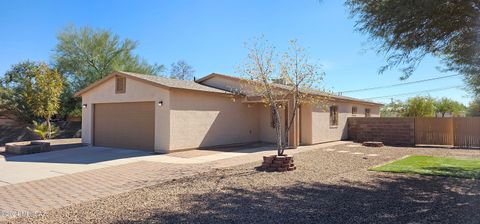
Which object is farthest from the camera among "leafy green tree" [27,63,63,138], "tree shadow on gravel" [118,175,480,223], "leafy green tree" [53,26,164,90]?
"leafy green tree" [53,26,164,90]

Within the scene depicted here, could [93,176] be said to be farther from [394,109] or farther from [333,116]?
[394,109]

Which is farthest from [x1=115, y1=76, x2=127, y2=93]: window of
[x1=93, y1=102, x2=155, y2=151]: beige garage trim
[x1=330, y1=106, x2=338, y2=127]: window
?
[x1=330, y1=106, x2=338, y2=127]: window

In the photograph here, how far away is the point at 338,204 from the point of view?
6059 millimetres

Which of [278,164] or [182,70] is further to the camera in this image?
[182,70]

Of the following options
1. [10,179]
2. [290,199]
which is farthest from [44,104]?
[290,199]

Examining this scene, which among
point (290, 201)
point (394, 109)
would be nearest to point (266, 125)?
point (290, 201)

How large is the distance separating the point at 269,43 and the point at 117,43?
23.3 meters

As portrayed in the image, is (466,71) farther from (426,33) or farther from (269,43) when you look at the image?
(269,43)

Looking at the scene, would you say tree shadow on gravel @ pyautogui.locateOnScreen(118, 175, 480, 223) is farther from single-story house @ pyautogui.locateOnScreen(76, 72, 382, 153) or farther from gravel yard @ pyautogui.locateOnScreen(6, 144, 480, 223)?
single-story house @ pyautogui.locateOnScreen(76, 72, 382, 153)

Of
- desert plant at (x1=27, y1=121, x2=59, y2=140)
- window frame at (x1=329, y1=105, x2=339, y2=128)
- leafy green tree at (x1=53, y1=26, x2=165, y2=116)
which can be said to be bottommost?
desert plant at (x1=27, y1=121, x2=59, y2=140)

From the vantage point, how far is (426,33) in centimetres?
684

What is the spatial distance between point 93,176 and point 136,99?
658 centimetres

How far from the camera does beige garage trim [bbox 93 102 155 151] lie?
1481 centimetres

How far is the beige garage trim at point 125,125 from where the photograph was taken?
14812 mm
